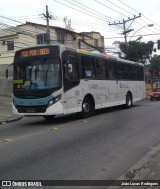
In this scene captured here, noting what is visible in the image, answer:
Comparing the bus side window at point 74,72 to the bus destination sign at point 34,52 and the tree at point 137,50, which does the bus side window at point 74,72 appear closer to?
the bus destination sign at point 34,52

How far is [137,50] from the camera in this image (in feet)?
164

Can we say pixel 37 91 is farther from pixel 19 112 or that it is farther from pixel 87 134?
pixel 87 134

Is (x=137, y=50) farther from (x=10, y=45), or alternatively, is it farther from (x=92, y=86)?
(x=92, y=86)

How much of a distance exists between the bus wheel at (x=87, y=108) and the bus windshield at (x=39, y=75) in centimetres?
251

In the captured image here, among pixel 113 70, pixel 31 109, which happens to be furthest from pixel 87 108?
pixel 113 70

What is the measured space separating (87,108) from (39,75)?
10.8ft

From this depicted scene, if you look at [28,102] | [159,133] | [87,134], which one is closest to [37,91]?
[28,102]

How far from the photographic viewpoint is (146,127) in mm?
13180

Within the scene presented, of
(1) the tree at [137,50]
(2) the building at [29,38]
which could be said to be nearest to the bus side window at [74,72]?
(2) the building at [29,38]

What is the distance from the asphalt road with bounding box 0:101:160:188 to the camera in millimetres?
6922

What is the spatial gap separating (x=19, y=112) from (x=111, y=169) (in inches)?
350

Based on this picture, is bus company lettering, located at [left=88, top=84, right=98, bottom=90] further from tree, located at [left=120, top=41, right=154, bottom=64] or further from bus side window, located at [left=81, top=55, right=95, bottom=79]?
tree, located at [left=120, top=41, right=154, bottom=64]

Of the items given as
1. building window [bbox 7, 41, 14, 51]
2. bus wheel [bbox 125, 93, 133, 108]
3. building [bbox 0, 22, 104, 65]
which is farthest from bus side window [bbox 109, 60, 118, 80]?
building window [bbox 7, 41, 14, 51]

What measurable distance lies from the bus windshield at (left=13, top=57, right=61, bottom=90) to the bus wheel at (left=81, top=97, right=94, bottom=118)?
2.51 meters
